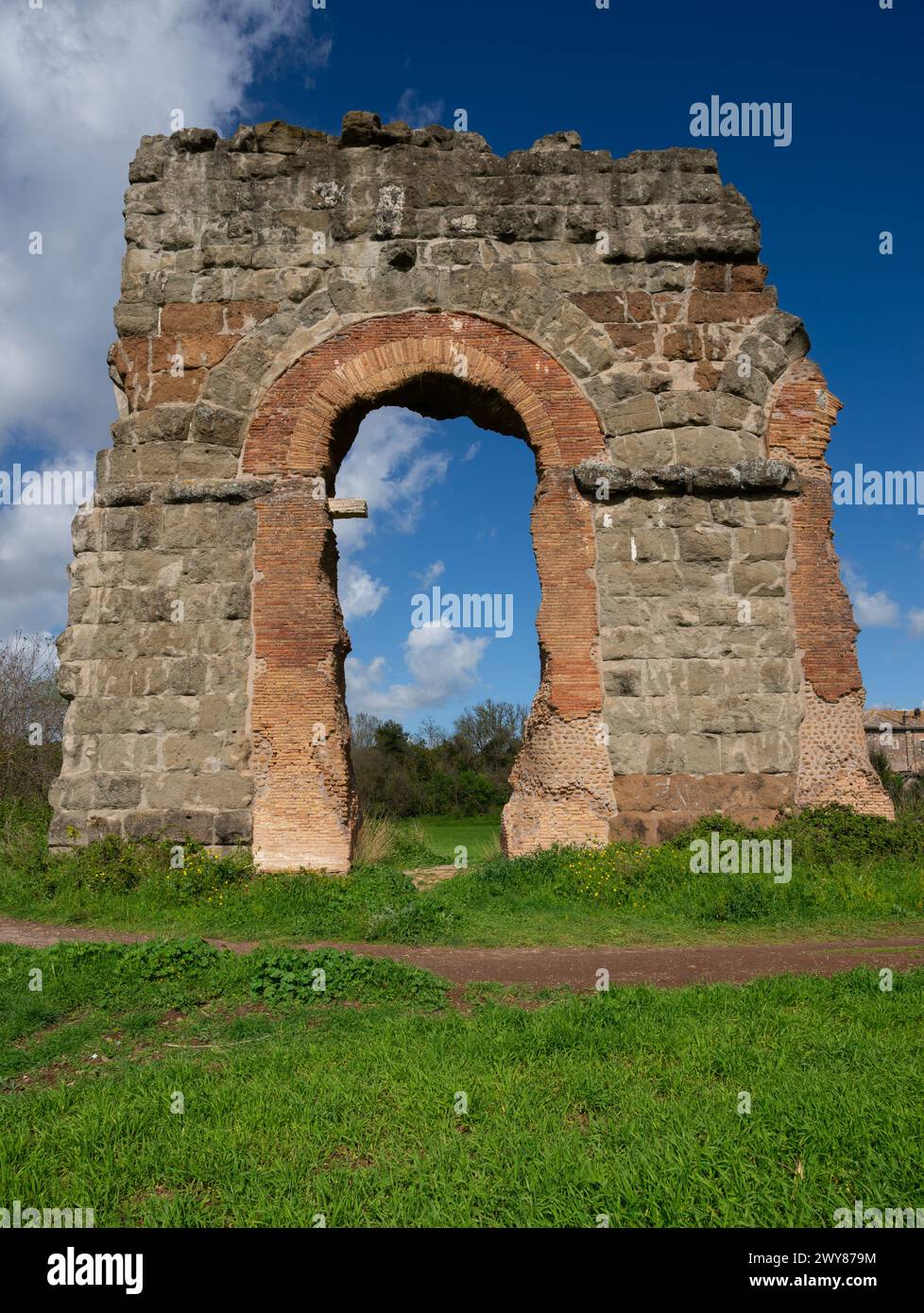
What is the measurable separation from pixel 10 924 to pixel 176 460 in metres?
5.07

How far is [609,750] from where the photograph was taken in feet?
28.4

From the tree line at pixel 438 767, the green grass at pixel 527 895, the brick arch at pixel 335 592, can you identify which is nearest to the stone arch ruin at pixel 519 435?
the brick arch at pixel 335 592

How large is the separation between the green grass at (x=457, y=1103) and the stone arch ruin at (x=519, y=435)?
3.76 m

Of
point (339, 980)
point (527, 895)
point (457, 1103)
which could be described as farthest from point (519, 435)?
point (457, 1103)

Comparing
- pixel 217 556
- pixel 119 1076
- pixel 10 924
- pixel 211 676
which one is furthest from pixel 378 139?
pixel 119 1076

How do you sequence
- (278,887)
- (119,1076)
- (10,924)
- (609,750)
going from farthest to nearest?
1. (609,750)
2. (278,887)
3. (10,924)
4. (119,1076)

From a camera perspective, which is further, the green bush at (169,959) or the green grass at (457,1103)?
the green bush at (169,959)

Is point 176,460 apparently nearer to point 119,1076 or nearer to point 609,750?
point 609,750

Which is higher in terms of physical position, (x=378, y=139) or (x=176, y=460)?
(x=378, y=139)

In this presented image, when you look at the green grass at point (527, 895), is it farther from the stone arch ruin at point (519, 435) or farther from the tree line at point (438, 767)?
the tree line at point (438, 767)

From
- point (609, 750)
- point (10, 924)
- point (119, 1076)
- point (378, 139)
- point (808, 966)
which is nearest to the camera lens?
point (119, 1076)

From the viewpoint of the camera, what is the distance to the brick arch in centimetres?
859

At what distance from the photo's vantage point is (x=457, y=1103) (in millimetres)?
3363

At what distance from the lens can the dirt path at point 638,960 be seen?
5359 millimetres
